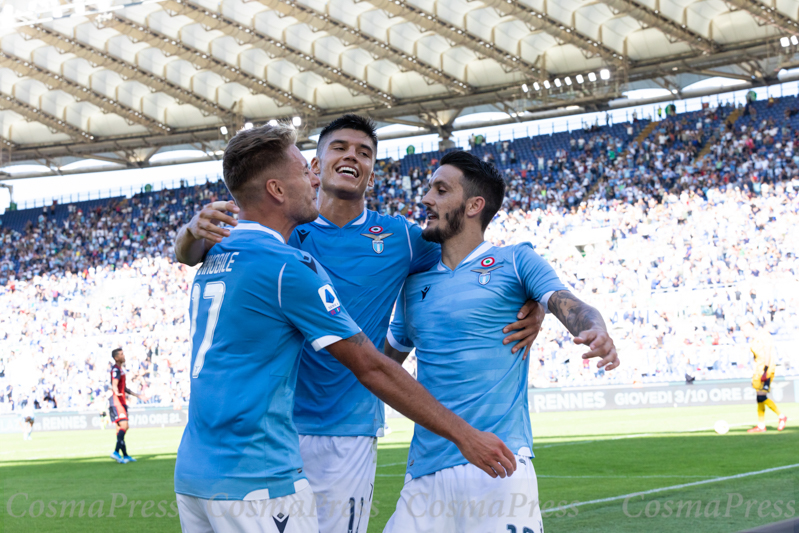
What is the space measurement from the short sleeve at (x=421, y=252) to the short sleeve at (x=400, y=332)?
0.14 meters

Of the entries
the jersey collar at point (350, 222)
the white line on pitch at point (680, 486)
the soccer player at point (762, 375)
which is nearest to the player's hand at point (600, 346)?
the jersey collar at point (350, 222)

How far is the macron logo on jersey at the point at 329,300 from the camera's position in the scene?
2758 mm

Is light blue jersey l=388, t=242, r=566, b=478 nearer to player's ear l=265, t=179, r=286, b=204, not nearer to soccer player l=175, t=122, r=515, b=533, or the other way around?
soccer player l=175, t=122, r=515, b=533

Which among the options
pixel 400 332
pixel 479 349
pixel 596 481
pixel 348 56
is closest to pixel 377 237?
pixel 400 332

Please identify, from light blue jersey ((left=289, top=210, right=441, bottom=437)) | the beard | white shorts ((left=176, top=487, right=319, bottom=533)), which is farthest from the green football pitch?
white shorts ((left=176, top=487, right=319, bottom=533))

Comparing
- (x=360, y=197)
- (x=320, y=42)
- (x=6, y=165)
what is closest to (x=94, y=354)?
(x=320, y=42)

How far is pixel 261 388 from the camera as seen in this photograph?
2.70 m

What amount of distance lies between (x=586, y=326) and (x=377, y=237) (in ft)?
4.30

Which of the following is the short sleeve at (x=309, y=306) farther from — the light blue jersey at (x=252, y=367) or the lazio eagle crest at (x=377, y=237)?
the lazio eagle crest at (x=377, y=237)

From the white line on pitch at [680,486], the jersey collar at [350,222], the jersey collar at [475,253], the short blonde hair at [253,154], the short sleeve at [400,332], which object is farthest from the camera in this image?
the white line on pitch at [680,486]

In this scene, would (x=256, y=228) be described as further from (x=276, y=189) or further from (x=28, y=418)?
(x=28, y=418)

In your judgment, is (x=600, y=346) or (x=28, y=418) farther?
(x=28, y=418)

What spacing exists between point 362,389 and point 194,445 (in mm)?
1180

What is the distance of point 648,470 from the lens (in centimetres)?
1007
